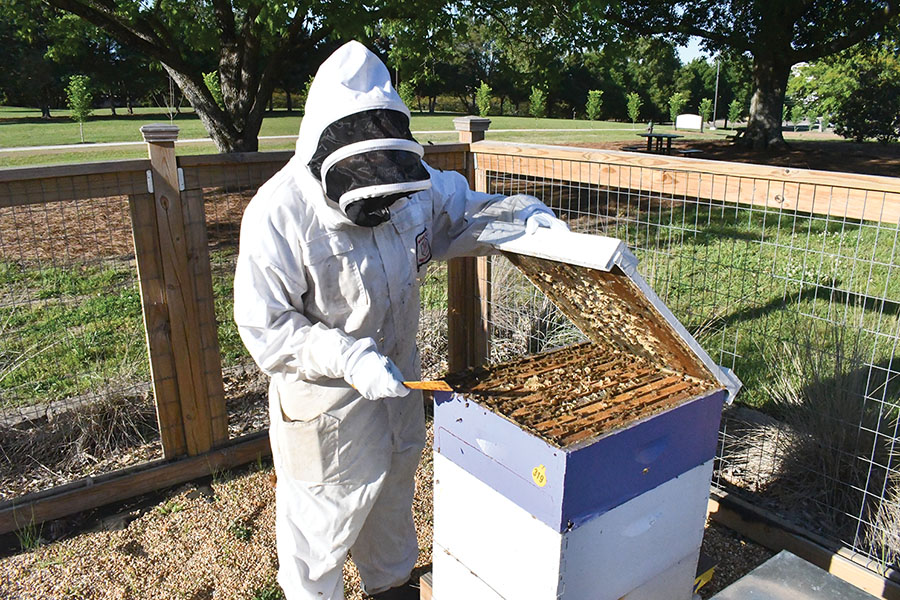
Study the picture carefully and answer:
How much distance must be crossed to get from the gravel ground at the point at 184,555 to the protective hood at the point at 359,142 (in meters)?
1.78

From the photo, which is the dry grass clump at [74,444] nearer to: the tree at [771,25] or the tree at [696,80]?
the tree at [771,25]

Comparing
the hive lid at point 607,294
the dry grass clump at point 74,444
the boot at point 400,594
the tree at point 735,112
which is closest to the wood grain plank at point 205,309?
the dry grass clump at point 74,444

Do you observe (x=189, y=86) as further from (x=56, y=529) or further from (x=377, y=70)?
(x=377, y=70)

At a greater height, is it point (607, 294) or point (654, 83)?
point (654, 83)

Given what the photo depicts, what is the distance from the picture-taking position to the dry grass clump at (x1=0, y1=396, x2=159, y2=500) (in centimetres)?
344

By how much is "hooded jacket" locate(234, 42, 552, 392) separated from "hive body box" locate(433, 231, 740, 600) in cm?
38

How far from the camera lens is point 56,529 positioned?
10.3 feet

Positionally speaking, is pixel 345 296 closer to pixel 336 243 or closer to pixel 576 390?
pixel 336 243

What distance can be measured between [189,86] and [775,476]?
26.7 ft

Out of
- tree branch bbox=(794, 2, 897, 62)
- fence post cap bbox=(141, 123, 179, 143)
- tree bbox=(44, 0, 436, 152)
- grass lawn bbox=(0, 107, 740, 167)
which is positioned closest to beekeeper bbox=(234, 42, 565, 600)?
fence post cap bbox=(141, 123, 179, 143)

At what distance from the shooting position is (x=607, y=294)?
189 cm

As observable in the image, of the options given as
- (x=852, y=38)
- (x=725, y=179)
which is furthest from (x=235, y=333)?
(x=852, y=38)

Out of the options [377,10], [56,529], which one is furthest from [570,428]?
[377,10]

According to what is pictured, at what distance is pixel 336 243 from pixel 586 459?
102 centimetres
